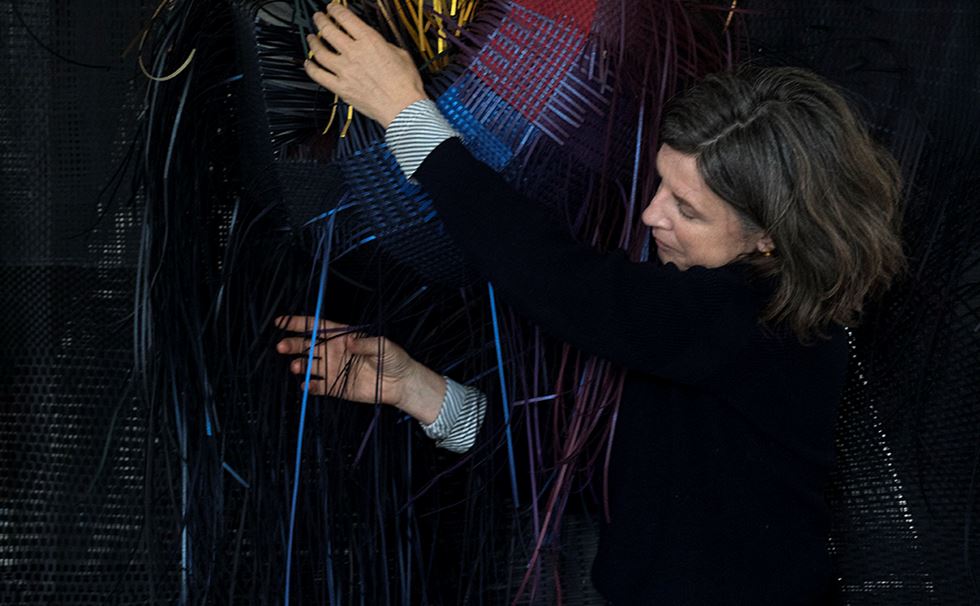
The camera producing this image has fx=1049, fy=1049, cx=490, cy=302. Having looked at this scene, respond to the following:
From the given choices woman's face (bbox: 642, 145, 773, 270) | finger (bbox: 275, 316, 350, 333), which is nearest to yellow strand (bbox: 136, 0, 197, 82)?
finger (bbox: 275, 316, 350, 333)

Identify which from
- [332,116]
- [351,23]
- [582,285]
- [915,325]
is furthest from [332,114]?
[915,325]

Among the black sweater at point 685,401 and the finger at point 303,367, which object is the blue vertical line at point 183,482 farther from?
the black sweater at point 685,401

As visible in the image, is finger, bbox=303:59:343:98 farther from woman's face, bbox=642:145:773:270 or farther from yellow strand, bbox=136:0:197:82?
woman's face, bbox=642:145:773:270

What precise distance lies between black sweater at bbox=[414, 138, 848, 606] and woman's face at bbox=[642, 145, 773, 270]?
0.04 metres

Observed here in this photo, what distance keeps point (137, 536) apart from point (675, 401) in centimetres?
71

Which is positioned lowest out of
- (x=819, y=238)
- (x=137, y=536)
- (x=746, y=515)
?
(x=137, y=536)

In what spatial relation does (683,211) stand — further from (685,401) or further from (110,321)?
(110,321)

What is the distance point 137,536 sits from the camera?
1.34 metres

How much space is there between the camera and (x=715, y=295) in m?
1.13

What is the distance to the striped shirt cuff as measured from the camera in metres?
1.09

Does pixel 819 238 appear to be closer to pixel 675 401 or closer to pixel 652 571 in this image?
pixel 675 401

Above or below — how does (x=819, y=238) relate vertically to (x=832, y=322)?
above

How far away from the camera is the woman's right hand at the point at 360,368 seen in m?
1.26

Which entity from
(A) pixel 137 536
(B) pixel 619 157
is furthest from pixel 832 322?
(A) pixel 137 536
